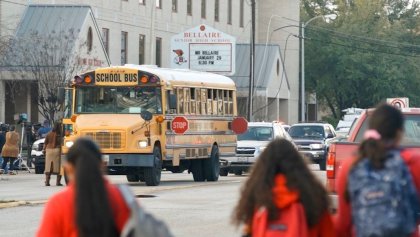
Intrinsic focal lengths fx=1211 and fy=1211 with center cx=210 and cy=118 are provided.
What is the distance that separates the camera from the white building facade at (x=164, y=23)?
2113 inches

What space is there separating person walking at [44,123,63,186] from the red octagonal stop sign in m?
3.22

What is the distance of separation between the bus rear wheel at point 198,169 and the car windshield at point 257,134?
141 inches

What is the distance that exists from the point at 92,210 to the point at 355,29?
80.4 m

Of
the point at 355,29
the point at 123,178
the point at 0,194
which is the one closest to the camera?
the point at 0,194

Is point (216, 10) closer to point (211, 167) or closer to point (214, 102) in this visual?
point (214, 102)

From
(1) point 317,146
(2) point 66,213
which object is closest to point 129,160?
(1) point 317,146

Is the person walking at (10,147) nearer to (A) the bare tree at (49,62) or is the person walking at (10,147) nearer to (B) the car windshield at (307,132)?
(A) the bare tree at (49,62)

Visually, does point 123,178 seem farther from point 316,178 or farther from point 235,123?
point 316,178

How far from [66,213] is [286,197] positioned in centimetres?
136

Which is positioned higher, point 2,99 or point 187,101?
point 2,99

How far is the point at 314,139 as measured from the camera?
4128cm

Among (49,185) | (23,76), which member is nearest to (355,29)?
(23,76)

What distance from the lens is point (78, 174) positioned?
6.45 meters

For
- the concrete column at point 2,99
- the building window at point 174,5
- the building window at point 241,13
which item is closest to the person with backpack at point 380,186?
the concrete column at point 2,99
